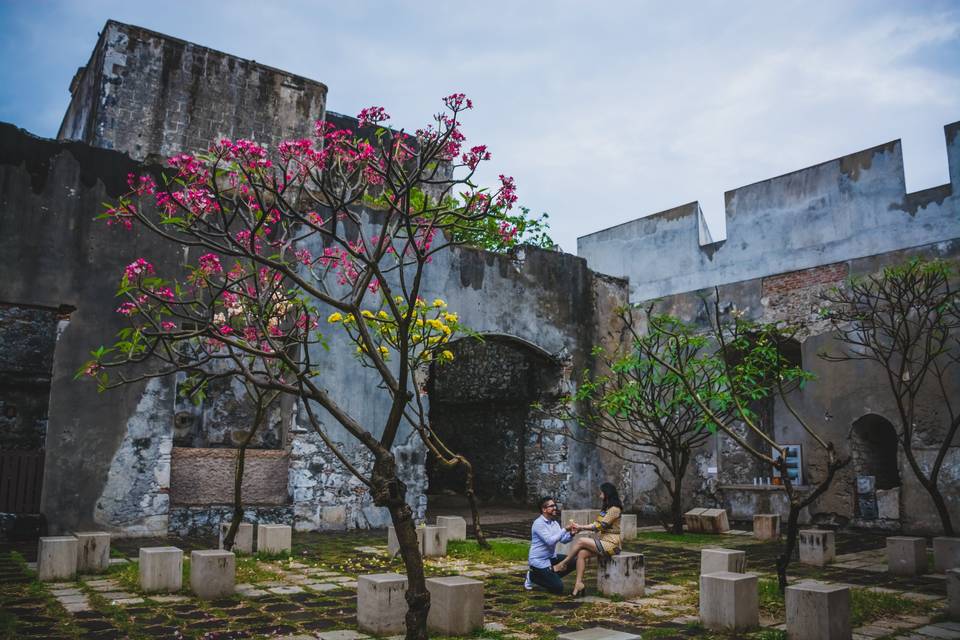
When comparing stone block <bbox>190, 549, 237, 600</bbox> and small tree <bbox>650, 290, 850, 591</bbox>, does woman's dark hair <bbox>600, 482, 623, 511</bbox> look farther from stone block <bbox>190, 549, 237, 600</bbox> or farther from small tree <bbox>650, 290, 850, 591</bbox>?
stone block <bbox>190, 549, 237, 600</bbox>

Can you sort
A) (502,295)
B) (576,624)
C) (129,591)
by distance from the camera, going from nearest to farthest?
(576,624) → (129,591) → (502,295)

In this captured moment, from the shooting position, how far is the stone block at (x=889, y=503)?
38.4 ft

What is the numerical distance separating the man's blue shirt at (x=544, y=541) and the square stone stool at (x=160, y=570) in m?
2.95

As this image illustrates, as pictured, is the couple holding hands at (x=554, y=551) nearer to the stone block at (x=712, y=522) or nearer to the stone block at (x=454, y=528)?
the stone block at (x=454, y=528)

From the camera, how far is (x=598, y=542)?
6.55 m

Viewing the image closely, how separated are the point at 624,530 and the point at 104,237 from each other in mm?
8310

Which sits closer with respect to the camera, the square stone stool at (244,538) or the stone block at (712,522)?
the square stone stool at (244,538)

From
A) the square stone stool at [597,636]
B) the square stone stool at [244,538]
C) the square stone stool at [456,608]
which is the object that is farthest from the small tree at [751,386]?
the square stone stool at [244,538]

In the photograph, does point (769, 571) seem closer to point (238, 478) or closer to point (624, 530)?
point (624, 530)

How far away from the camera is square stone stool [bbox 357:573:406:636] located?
4816 mm

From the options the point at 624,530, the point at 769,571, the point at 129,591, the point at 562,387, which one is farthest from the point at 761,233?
the point at 129,591

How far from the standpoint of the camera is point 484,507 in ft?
51.2

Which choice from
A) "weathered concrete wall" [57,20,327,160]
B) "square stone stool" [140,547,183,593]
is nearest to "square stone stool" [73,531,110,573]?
"square stone stool" [140,547,183,593]

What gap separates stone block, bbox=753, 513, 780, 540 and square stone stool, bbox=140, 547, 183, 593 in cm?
783
